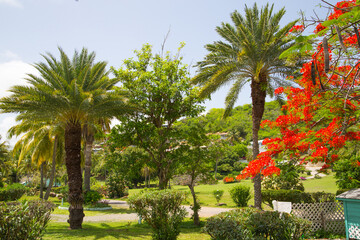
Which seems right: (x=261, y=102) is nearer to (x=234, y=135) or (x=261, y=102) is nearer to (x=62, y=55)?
(x=62, y=55)

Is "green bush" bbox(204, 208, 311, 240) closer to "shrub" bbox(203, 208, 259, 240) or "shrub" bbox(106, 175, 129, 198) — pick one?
"shrub" bbox(203, 208, 259, 240)

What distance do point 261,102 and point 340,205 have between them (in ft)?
18.4

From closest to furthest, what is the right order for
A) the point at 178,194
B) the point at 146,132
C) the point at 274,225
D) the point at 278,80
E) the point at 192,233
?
the point at 274,225, the point at 178,194, the point at 192,233, the point at 146,132, the point at 278,80

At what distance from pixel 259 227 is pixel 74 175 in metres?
8.86

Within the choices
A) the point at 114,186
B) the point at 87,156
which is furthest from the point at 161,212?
the point at 114,186

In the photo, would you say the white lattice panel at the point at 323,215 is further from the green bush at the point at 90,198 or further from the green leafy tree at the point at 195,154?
the green bush at the point at 90,198

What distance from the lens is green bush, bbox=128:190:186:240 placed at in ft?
25.7

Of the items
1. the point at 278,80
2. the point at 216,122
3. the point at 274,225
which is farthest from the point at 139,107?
the point at 274,225

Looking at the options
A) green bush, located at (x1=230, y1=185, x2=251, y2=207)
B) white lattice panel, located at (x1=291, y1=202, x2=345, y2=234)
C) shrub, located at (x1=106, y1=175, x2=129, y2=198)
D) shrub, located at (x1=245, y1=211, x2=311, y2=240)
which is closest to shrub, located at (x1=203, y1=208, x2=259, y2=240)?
shrub, located at (x1=245, y1=211, x2=311, y2=240)

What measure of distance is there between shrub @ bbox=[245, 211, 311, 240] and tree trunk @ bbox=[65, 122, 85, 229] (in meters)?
8.25

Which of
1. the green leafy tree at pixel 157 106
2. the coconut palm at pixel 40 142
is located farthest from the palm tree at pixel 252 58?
the coconut palm at pixel 40 142

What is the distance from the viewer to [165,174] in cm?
1406

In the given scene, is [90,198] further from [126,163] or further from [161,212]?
[161,212]

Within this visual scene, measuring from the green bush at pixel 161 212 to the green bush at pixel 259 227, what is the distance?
2.12 metres
